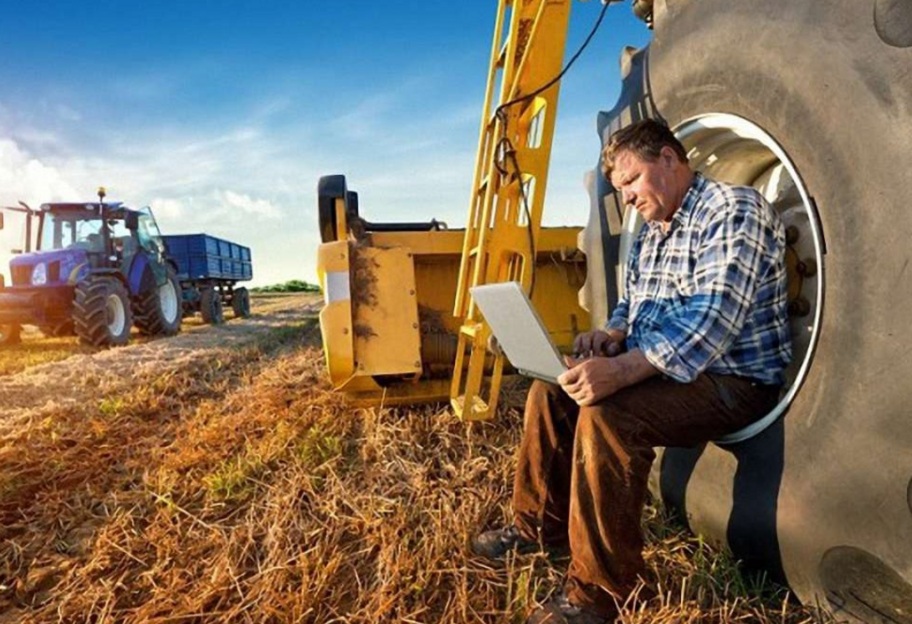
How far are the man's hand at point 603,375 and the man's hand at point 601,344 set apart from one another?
41 centimetres

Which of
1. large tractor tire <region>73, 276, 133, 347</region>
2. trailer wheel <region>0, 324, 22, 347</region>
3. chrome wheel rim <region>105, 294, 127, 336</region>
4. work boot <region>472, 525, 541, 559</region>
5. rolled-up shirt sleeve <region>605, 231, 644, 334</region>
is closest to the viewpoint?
work boot <region>472, 525, 541, 559</region>

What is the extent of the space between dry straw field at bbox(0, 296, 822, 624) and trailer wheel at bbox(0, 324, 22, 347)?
6.60 m

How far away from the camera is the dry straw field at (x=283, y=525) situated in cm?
174

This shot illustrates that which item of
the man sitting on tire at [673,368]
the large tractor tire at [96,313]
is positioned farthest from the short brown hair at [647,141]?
the large tractor tire at [96,313]

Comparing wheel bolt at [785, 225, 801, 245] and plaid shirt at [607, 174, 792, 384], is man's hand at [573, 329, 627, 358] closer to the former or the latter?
plaid shirt at [607, 174, 792, 384]

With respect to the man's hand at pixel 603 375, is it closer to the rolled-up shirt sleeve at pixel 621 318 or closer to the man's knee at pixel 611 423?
the man's knee at pixel 611 423

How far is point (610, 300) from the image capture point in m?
2.49

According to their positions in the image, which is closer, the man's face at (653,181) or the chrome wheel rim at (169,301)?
the man's face at (653,181)

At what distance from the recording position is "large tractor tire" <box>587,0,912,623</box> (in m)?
1.27

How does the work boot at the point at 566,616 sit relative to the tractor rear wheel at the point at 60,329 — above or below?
below

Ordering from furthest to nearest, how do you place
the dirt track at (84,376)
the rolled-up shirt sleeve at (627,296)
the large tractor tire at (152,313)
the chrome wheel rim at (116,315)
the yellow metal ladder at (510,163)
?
the large tractor tire at (152,313)
the chrome wheel rim at (116,315)
the dirt track at (84,376)
the yellow metal ladder at (510,163)
the rolled-up shirt sleeve at (627,296)

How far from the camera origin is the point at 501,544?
6.56ft

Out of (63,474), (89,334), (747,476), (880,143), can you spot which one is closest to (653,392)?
(747,476)

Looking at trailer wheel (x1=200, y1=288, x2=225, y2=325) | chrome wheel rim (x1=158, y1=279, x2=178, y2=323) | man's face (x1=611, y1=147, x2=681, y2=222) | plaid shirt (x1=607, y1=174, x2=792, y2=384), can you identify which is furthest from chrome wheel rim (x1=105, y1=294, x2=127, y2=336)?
plaid shirt (x1=607, y1=174, x2=792, y2=384)
